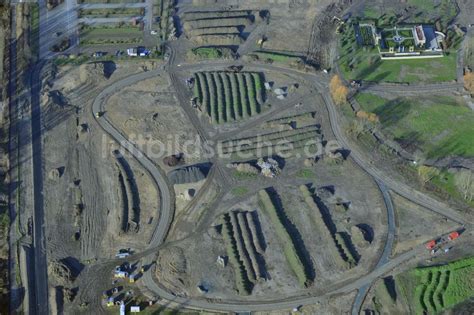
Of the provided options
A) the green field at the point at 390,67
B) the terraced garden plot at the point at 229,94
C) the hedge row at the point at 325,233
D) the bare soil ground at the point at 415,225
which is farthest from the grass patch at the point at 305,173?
the green field at the point at 390,67

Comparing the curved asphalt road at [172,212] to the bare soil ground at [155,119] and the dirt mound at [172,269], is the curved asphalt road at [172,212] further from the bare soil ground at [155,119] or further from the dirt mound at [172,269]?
the bare soil ground at [155,119]

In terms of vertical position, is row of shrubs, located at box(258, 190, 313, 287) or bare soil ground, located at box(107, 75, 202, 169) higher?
bare soil ground, located at box(107, 75, 202, 169)

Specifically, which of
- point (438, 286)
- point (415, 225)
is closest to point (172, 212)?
point (415, 225)

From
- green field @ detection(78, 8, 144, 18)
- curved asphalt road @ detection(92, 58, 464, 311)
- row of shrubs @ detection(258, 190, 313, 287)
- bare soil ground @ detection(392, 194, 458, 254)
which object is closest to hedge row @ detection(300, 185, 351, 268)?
curved asphalt road @ detection(92, 58, 464, 311)

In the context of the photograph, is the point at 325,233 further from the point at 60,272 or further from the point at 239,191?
the point at 60,272

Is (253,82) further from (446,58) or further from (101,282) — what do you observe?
(101,282)

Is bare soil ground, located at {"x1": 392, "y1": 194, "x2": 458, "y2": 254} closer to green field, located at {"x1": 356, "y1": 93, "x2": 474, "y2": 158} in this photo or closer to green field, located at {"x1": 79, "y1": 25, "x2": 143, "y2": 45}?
green field, located at {"x1": 356, "y1": 93, "x2": 474, "y2": 158}
